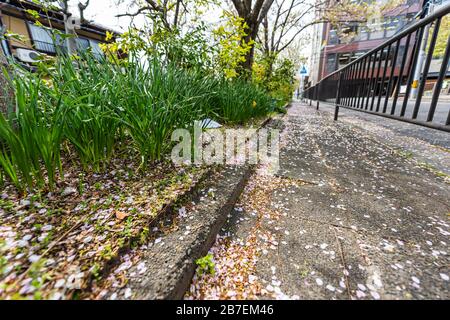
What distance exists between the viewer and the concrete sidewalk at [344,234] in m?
0.61

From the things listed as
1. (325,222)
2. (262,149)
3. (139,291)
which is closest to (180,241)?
(139,291)

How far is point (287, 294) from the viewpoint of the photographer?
59cm

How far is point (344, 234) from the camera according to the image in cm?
83

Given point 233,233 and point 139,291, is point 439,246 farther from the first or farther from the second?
point 139,291

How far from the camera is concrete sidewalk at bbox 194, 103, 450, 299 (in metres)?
0.61

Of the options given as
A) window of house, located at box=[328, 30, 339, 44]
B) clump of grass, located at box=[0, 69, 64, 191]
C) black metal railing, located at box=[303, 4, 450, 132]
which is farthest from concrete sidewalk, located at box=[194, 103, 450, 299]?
window of house, located at box=[328, 30, 339, 44]

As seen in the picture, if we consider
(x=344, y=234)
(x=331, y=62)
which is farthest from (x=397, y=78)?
(x=331, y=62)

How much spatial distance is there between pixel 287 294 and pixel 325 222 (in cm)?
44

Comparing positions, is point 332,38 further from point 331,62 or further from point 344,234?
point 344,234

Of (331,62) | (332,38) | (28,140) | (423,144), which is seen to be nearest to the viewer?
(28,140)

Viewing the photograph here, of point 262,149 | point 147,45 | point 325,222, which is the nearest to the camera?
point 325,222

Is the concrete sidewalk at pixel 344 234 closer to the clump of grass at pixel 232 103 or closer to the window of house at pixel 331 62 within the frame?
the clump of grass at pixel 232 103

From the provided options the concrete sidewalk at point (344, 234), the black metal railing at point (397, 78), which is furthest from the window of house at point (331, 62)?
the concrete sidewalk at point (344, 234)
